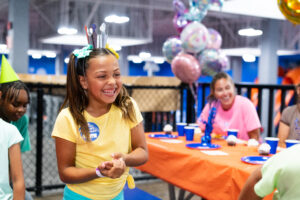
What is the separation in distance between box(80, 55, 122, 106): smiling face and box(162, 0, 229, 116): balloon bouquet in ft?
8.89

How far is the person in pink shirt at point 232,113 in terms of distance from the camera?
9.18ft

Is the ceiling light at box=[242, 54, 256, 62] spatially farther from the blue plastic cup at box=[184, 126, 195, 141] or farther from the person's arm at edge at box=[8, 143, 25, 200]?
the person's arm at edge at box=[8, 143, 25, 200]

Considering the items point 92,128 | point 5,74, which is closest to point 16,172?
point 92,128

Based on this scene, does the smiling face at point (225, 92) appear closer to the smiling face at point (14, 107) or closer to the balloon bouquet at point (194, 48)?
the balloon bouquet at point (194, 48)

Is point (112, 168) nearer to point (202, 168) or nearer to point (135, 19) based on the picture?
point (202, 168)

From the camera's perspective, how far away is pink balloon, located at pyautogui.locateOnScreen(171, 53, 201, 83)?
400 centimetres

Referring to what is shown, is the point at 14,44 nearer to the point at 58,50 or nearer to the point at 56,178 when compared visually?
the point at 56,178

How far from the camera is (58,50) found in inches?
788

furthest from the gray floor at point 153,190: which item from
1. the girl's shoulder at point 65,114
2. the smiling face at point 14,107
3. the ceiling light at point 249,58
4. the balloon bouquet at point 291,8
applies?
the ceiling light at point 249,58

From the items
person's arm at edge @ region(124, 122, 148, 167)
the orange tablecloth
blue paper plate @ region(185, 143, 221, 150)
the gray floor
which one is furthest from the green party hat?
the gray floor

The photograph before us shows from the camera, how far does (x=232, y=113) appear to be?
9.38ft

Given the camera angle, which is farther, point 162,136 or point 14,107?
point 162,136

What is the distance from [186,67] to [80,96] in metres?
2.69

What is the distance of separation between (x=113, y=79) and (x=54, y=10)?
11.0 meters
